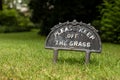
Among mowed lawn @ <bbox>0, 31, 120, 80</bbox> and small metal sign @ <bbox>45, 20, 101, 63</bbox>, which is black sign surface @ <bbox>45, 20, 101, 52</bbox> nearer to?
small metal sign @ <bbox>45, 20, 101, 63</bbox>

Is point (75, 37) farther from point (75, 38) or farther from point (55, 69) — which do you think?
point (55, 69)

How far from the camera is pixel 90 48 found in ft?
29.4

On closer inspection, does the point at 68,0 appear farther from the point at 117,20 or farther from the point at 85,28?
the point at 85,28

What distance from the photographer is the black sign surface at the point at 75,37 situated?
8953 millimetres

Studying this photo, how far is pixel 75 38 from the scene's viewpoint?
29.7ft

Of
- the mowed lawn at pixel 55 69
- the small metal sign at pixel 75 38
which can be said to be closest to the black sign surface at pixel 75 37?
the small metal sign at pixel 75 38

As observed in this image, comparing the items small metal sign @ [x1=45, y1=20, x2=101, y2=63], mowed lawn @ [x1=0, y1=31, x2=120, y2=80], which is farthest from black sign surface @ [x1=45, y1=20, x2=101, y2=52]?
mowed lawn @ [x1=0, y1=31, x2=120, y2=80]

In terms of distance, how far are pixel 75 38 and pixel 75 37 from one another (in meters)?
0.02

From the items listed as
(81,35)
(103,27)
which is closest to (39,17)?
(103,27)

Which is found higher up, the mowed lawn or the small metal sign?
the small metal sign

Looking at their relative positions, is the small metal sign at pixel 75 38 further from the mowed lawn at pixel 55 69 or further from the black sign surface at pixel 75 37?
the mowed lawn at pixel 55 69

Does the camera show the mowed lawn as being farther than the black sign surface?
No

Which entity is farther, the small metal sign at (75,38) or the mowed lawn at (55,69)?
the small metal sign at (75,38)

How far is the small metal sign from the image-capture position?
8.95 m
